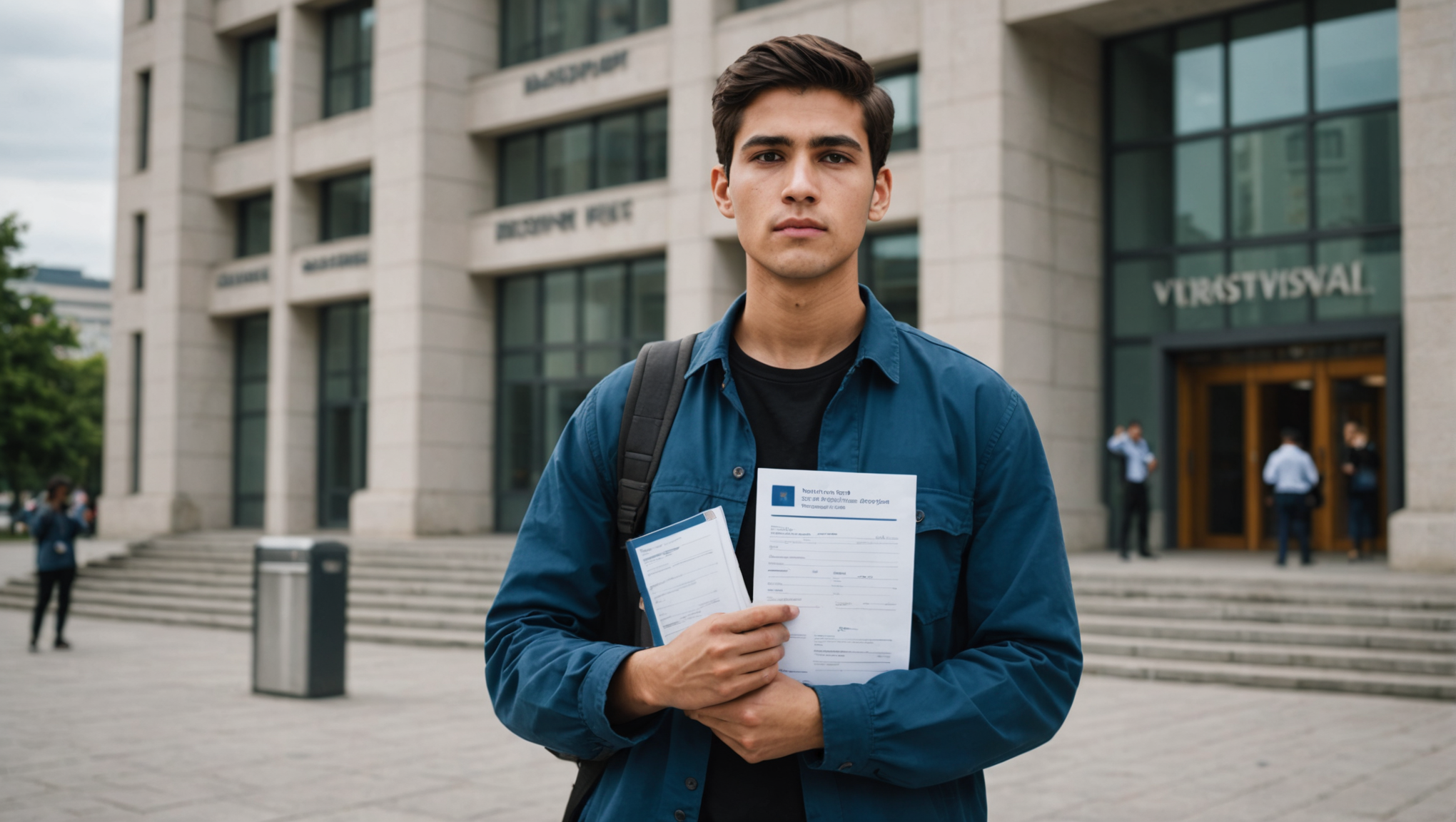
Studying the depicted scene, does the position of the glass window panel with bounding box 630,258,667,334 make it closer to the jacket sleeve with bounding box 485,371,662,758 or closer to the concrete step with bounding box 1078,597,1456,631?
the concrete step with bounding box 1078,597,1456,631

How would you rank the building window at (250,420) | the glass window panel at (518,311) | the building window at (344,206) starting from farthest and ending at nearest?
the building window at (250,420), the building window at (344,206), the glass window panel at (518,311)

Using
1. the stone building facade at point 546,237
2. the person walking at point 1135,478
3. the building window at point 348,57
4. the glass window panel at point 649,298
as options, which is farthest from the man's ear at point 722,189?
the building window at point 348,57

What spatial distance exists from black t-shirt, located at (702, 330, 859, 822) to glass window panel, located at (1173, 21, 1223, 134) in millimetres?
19443

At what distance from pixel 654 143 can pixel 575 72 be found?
2.15 m

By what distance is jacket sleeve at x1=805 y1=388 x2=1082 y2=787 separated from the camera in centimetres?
184

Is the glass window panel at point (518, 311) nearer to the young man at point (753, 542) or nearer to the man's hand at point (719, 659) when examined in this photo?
the young man at point (753, 542)

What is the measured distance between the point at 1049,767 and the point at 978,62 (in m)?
13.5

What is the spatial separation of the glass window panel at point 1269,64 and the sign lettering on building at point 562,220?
1054cm

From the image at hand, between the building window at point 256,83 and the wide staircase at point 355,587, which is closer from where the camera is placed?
the wide staircase at point 355,587

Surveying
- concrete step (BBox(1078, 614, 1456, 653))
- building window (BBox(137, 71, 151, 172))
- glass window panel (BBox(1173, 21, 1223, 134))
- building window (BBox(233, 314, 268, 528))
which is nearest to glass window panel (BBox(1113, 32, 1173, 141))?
glass window panel (BBox(1173, 21, 1223, 134))

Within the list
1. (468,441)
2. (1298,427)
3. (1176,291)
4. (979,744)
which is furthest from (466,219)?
(979,744)

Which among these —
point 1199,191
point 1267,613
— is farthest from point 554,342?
point 1267,613

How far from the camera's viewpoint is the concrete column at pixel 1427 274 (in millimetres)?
15406

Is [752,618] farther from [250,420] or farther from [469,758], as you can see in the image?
[250,420]
